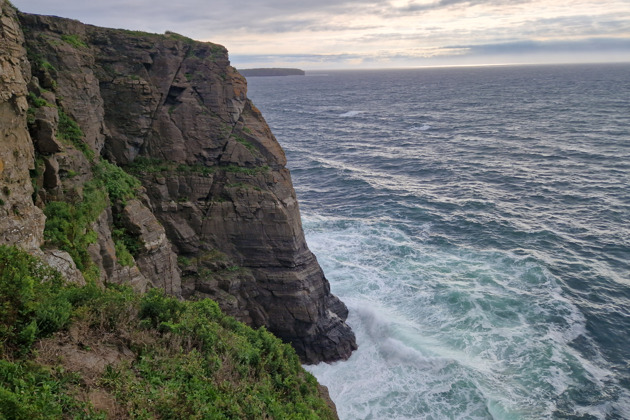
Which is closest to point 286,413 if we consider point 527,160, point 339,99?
point 527,160

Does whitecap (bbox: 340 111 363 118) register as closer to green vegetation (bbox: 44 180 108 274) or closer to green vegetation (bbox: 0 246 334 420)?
green vegetation (bbox: 44 180 108 274)

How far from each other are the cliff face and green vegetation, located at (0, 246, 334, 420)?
7744 mm

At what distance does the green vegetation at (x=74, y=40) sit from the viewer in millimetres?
22266

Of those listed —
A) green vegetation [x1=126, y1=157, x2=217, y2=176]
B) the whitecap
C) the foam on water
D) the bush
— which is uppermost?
green vegetation [x1=126, y1=157, x2=217, y2=176]

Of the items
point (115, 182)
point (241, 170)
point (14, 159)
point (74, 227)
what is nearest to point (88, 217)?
point (74, 227)

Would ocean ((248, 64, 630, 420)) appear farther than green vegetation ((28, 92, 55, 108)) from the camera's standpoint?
Yes

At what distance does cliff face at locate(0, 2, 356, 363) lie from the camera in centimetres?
2130

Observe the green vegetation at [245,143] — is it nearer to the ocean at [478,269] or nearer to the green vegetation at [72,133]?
the green vegetation at [72,133]

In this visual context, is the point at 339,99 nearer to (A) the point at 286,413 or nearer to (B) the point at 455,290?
(B) the point at 455,290

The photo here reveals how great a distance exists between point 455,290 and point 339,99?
12405cm

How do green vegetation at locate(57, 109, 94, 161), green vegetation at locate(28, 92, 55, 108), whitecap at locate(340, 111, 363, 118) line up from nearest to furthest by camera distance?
green vegetation at locate(28, 92, 55, 108) → green vegetation at locate(57, 109, 94, 161) → whitecap at locate(340, 111, 363, 118)

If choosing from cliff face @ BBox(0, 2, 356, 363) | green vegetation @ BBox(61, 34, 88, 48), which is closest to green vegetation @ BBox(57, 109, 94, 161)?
cliff face @ BBox(0, 2, 356, 363)

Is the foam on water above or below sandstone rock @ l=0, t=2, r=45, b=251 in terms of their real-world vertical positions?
below

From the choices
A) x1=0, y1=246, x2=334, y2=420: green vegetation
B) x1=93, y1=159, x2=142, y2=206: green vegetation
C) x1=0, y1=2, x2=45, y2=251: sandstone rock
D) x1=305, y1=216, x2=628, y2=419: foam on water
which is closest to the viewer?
x1=0, y1=246, x2=334, y2=420: green vegetation
